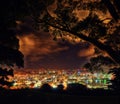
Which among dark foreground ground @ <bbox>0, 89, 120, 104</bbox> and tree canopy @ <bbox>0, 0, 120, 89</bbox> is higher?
tree canopy @ <bbox>0, 0, 120, 89</bbox>

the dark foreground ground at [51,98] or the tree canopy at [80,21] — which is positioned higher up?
the tree canopy at [80,21]

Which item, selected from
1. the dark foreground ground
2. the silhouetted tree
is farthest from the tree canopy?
the dark foreground ground

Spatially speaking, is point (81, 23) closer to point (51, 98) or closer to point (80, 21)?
point (80, 21)


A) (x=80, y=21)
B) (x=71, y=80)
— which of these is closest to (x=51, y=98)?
(x=80, y=21)

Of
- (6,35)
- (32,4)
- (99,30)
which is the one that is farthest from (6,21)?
(6,35)

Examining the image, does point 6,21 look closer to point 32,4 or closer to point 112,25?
point 32,4

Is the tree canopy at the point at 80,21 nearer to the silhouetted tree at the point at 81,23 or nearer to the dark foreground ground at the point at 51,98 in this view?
the silhouetted tree at the point at 81,23

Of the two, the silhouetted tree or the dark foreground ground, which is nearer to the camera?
the silhouetted tree

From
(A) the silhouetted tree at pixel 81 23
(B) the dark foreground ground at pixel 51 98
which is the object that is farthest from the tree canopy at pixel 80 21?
(B) the dark foreground ground at pixel 51 98

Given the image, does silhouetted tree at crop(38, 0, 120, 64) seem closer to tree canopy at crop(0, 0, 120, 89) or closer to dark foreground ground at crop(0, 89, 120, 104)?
tree canopy at crop(0, 0, 120, 89)

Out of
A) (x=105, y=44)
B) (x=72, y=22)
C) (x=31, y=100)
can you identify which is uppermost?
A: (x=72, y=22)

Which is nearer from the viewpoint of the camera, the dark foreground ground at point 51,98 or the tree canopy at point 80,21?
the tree canopy at point 80,21
